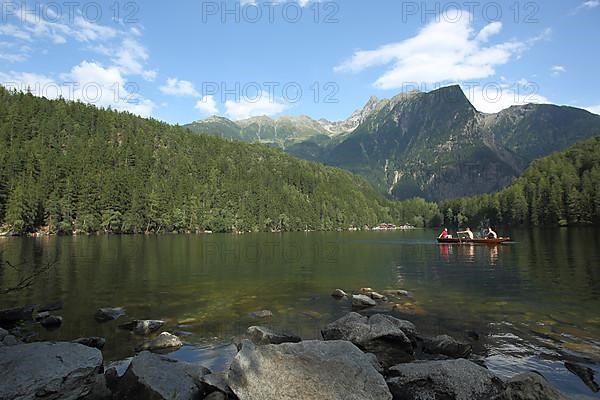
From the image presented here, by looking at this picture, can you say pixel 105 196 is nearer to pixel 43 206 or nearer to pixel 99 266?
pixel 43 206

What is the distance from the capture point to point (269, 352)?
1050 cm

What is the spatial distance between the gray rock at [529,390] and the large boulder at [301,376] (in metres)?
3.12

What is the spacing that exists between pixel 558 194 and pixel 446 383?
562 ft

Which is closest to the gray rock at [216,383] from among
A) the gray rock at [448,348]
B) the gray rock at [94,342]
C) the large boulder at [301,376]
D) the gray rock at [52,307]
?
the large boulder at [301,376]

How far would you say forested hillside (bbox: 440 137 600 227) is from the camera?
467 feet

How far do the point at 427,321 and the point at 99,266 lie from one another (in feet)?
135

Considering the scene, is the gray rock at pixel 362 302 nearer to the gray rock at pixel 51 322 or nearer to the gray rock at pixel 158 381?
the gray rock at pixel 158 381

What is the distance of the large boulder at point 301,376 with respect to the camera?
377 inches

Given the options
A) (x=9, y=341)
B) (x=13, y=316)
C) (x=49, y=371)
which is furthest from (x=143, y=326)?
(x=49, y=371)

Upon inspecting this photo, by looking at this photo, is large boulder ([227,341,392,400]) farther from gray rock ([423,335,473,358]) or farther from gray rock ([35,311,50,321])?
gray rock ([35,311,50,321])

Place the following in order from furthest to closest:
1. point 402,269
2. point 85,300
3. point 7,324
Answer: point 402,269, point 85,300, point 7,324

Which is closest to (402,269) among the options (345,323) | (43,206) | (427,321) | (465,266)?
(465,266)

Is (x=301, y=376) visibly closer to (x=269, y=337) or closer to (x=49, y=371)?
(x=49, y=371)

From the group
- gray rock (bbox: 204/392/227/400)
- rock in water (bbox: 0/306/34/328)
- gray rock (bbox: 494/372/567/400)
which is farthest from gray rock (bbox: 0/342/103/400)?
rock in water (bbox: 0/306/34/328)
